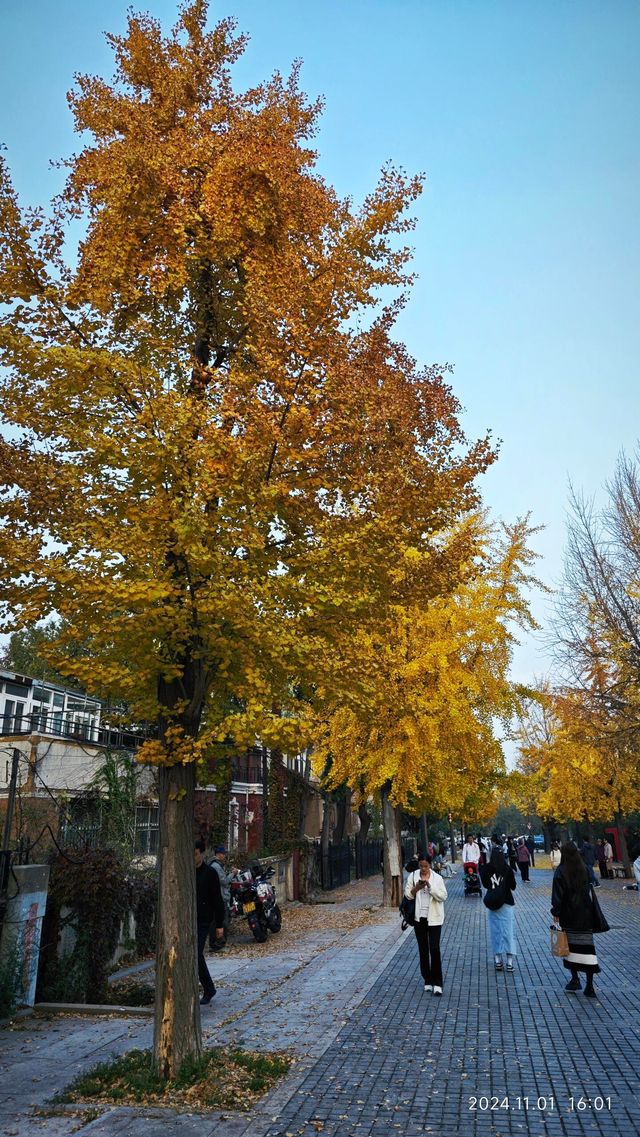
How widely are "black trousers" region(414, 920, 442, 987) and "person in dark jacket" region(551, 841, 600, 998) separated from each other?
1.55m

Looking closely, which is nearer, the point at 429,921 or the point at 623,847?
the point at 429,921

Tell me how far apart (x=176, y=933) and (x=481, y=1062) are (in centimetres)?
294

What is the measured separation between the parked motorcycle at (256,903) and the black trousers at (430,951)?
588cm

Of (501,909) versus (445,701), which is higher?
(445,701)

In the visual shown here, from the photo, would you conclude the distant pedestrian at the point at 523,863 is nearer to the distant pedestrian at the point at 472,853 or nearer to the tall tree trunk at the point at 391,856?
the distant pedestrian at the point at 472,853

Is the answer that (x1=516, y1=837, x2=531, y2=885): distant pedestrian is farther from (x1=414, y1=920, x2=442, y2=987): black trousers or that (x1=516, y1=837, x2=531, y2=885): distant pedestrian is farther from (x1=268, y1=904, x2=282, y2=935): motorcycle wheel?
(x1=414, y1=920, x2=442, y2=987): black trousers

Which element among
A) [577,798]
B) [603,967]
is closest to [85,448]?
[603,967]

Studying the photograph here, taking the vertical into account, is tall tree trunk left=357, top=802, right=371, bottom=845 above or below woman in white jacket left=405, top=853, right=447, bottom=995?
above

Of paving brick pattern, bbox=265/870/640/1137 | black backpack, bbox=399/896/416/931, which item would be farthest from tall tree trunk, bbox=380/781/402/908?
black backpack, bbox=399/896/416/931

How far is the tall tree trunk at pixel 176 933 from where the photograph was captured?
6953 mm

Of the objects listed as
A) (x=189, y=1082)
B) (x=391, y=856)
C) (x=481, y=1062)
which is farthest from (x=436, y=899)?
(x=391, y=856)

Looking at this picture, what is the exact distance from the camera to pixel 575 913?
981 cm

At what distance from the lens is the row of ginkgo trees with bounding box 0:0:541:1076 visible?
22.7ft
